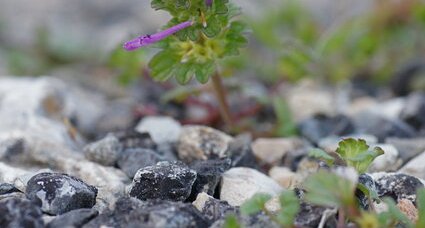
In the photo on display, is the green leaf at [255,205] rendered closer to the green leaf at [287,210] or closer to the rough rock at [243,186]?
Answer: the green leaf at [287,210]

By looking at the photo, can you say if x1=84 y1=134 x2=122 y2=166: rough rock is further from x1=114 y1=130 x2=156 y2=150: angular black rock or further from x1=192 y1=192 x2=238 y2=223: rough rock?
x1=192 y1=192 x2=238 y2=223: rough rock

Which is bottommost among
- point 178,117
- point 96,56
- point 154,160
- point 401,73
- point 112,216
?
point 112,216

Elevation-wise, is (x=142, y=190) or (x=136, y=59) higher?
(x=136, y=59)

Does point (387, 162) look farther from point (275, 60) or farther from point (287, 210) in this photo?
A: point (275, 60)

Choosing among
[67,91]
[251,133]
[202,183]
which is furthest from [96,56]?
[202,183]

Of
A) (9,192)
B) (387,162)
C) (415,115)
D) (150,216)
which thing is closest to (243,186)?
(150,216)

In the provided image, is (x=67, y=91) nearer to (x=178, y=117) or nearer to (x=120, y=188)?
(x=178, y=117)

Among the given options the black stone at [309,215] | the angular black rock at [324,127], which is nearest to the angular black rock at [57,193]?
the black stone at [309,215]

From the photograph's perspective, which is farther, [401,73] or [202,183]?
[401,73]
